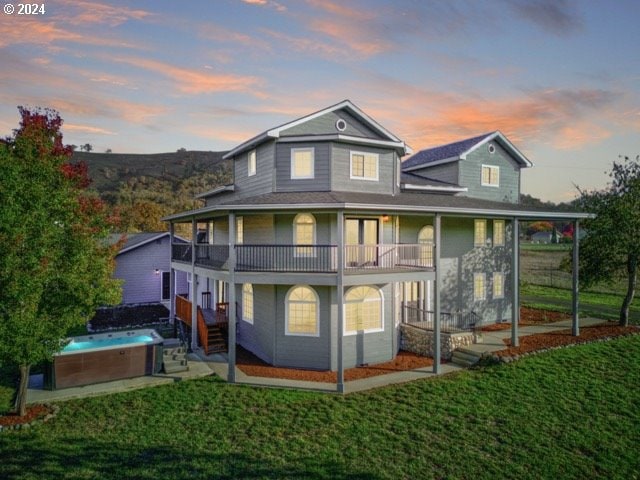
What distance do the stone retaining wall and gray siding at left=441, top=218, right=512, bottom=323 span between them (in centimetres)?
331

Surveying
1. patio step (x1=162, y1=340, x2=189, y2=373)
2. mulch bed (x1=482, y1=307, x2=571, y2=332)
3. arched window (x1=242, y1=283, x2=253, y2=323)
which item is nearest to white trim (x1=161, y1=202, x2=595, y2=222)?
arched window (x1=242, y1=283, x2=253, y2=323)

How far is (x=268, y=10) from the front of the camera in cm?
1502

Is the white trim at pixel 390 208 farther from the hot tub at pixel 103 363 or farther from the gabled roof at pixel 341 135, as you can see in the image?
the hot tub at pixel 103 363

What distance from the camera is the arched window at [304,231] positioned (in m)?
13.9

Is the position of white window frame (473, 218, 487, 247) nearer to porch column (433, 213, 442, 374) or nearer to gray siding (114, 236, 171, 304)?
porch column (433, 213, 442, 374)

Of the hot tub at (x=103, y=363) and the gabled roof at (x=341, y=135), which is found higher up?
the gabled roof at (x=341, y=135)

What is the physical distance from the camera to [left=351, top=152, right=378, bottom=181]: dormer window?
15.3 meters

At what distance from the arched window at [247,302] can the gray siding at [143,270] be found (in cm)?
1227

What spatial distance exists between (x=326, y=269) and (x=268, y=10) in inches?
428

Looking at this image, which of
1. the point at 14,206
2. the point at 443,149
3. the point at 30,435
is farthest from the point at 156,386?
the point at 443,149

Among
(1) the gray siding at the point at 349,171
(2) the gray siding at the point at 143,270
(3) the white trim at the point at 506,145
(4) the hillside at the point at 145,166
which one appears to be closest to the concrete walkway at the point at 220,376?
(1) the gray siding at the point at 349,171

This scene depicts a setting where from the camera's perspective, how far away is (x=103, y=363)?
12.0m

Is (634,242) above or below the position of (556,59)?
below

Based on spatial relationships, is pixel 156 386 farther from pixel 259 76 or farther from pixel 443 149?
pixel 443 149
